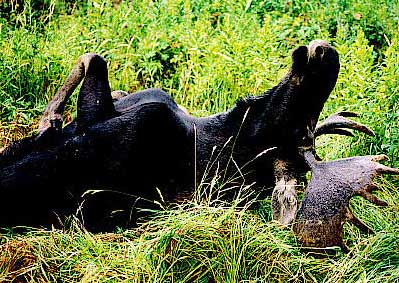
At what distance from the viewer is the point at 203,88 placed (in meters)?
6.14

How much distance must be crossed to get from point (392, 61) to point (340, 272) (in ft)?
6.65

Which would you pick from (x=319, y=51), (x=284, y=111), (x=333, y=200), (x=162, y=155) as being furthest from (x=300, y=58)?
(x=162, y=155)

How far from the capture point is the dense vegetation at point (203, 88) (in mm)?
3809

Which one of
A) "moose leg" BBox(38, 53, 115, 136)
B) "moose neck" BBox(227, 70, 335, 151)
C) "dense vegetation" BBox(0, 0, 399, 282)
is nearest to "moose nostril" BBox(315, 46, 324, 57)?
"moose neck" BBox(227, 70, 335, 151)

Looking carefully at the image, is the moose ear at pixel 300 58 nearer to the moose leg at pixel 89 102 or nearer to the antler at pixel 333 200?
the antler at pixel 333 200

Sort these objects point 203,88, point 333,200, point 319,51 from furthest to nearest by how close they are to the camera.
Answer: point 203,88, point 319,51, point 333,200

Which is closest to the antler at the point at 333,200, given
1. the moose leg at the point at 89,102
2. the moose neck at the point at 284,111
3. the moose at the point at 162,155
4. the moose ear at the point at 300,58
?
the moose at the point at 162,155

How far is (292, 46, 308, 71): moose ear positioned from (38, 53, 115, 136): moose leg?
3.65ft

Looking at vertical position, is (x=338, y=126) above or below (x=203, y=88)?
above

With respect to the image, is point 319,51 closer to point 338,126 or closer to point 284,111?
point 284,111

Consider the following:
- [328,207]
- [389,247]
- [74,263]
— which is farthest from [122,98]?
[389,247]

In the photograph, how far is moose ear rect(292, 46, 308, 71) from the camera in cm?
420

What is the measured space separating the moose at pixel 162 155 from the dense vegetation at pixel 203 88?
0.15 metres

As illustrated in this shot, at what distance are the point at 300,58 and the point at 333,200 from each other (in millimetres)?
842
